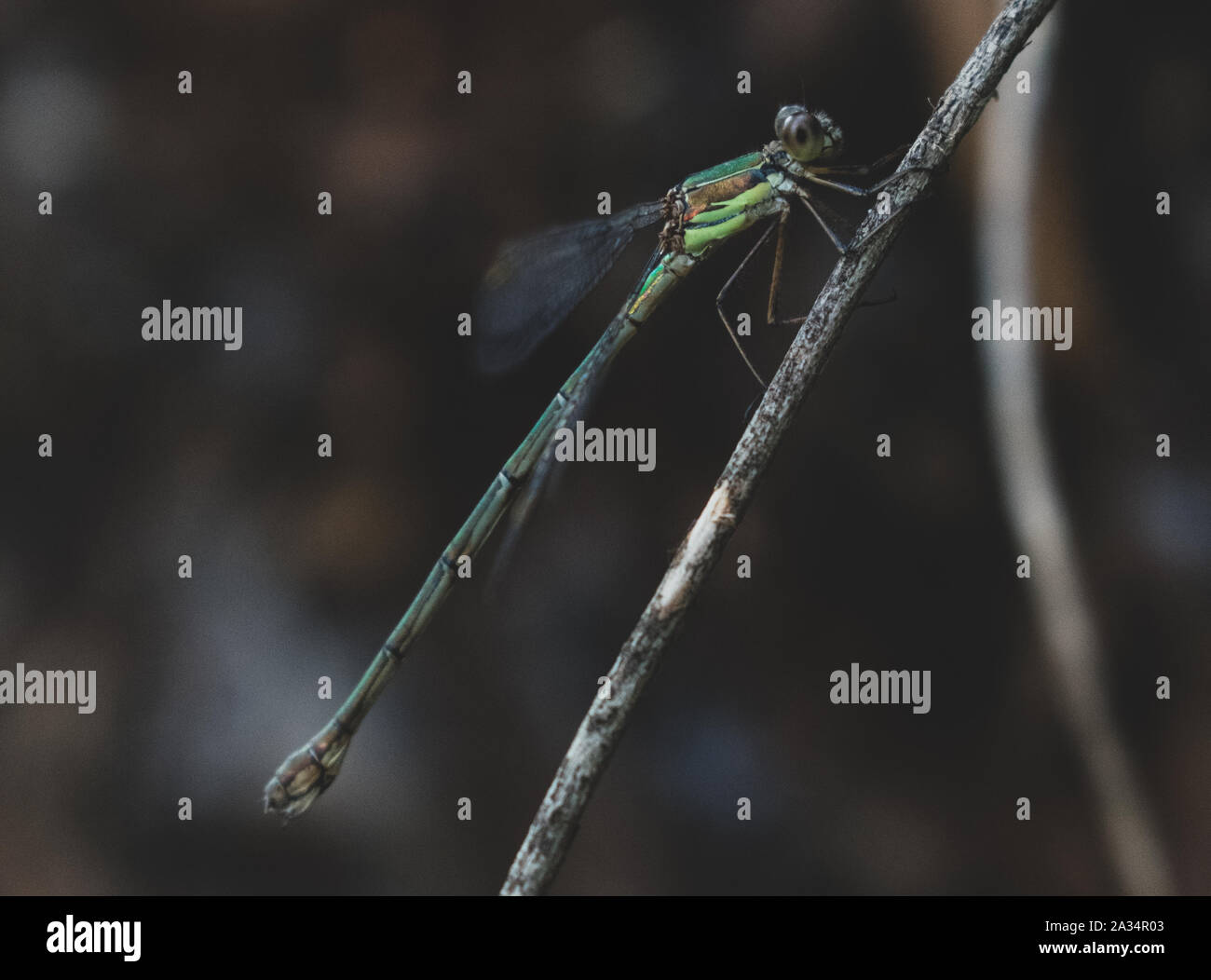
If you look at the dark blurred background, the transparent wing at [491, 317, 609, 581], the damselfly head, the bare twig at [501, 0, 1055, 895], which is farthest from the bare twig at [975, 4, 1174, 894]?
the bare twig at [501, 0, 1055, 895]

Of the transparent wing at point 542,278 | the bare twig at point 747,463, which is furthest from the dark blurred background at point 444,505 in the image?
the bare twig at point 747,463

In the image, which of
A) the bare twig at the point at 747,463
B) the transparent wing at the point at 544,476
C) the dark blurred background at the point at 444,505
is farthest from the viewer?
the dark blurred background at the point at 444,505

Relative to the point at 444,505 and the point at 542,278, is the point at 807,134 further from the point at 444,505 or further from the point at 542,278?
the point at 444,505

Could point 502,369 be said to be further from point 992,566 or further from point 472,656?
point 992,566

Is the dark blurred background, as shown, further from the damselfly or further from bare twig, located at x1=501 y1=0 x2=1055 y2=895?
bare twig, located at x1=501 y1=0 x2=1055 y2=895

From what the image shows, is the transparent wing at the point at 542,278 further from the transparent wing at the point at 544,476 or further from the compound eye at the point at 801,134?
the compound eye at the point at 801,134

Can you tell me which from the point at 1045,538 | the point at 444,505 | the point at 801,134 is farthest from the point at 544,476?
the point at 1045,538
